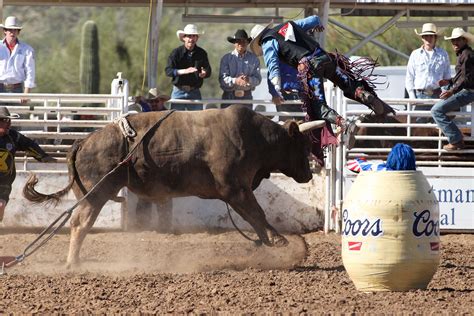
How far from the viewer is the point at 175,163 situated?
10141 mm

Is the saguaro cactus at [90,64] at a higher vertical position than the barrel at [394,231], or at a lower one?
higher

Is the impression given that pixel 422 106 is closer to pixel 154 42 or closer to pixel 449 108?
pixel 449 108

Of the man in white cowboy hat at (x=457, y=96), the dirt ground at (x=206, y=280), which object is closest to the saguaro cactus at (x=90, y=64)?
the dirt ground at (x=206, y=280)

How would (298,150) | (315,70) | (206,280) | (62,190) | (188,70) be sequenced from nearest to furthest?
(206,280), (62,190), (298,150), (315,70), (188,70)

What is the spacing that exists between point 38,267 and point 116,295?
2.30 m

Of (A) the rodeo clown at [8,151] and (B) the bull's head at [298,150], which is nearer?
(B) the bull's head at [298,150]

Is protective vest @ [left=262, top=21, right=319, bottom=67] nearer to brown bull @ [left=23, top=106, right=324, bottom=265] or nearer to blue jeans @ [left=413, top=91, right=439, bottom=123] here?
brown bull @ [left=23, top=106, right=324, bottom=265]

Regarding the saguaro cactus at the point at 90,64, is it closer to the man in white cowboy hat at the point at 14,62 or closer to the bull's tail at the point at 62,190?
the man in white cowboy hat at the point at 14,62

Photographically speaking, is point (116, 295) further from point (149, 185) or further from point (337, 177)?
point (337, 177)

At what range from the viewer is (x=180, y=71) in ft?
44.0

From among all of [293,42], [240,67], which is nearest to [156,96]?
[240,67]

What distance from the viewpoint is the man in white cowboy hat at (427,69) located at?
1370cm

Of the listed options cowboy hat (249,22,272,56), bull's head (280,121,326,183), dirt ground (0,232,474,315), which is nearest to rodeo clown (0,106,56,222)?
dirt ground (0,232,474,315)

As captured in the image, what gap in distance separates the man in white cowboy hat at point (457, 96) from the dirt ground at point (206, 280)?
139 cm
